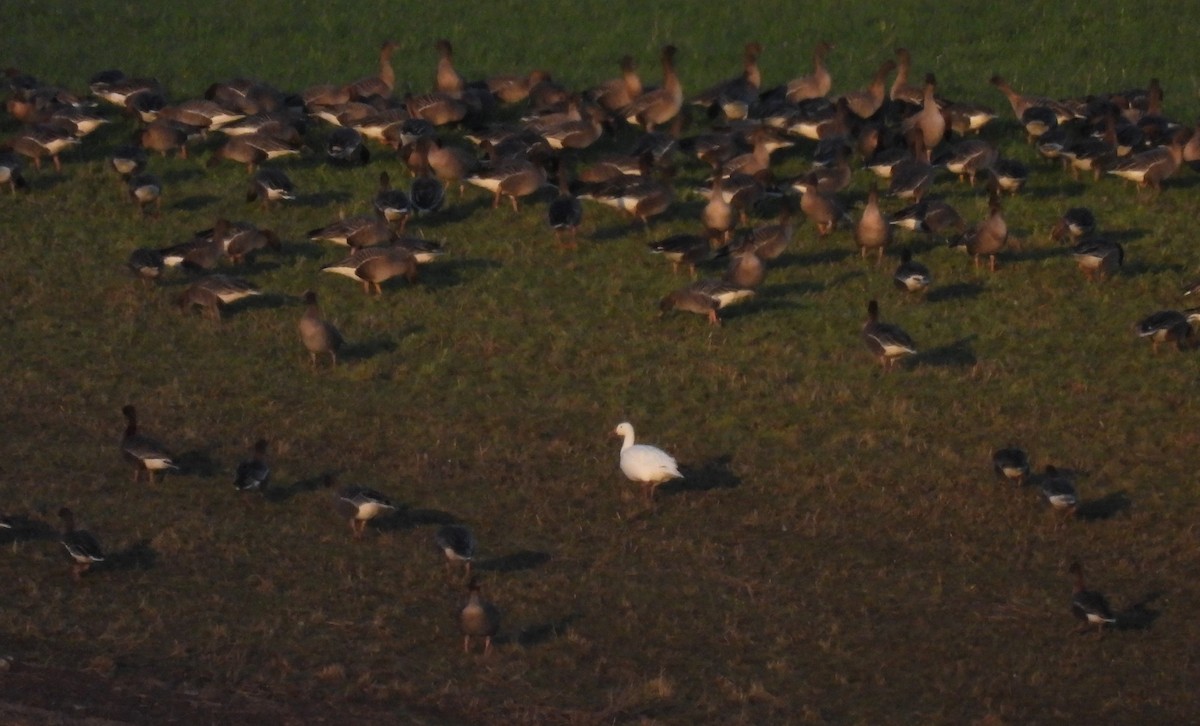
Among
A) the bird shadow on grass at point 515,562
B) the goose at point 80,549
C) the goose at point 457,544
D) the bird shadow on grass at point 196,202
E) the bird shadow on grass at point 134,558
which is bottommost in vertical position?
the bird shadow on grass at point 196,202

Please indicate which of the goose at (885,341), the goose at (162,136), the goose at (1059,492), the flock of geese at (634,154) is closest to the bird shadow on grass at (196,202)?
the flock of geese at (634,154)

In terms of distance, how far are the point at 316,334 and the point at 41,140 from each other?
725 centimetres

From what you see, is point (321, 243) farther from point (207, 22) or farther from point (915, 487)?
point (207, 22)

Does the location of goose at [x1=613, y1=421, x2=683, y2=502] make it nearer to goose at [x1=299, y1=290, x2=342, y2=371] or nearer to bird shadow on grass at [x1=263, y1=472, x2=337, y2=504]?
bird shadow on grass at [x1=263, y1=472, x2=337, y2=504]

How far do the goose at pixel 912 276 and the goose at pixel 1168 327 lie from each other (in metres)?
2.27

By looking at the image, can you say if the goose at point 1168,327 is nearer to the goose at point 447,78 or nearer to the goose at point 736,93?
the goose at point 736,93

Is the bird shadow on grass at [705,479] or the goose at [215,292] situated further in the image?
the goose at [215,292]

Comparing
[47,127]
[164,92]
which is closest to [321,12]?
[164,92]

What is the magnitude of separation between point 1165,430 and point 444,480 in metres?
6.80

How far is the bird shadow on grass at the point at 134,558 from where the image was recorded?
1484 cm

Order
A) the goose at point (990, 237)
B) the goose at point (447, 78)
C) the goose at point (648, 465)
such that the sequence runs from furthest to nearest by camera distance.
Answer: the goose at point (447, 78) < the goose at point (990, 237) < the goose at point (648, 465)

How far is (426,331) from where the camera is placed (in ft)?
66.5

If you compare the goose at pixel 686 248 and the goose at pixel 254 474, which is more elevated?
the goose at pixel 254 474

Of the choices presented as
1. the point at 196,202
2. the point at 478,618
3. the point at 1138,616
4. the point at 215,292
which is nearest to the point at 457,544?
the point at 478,618
